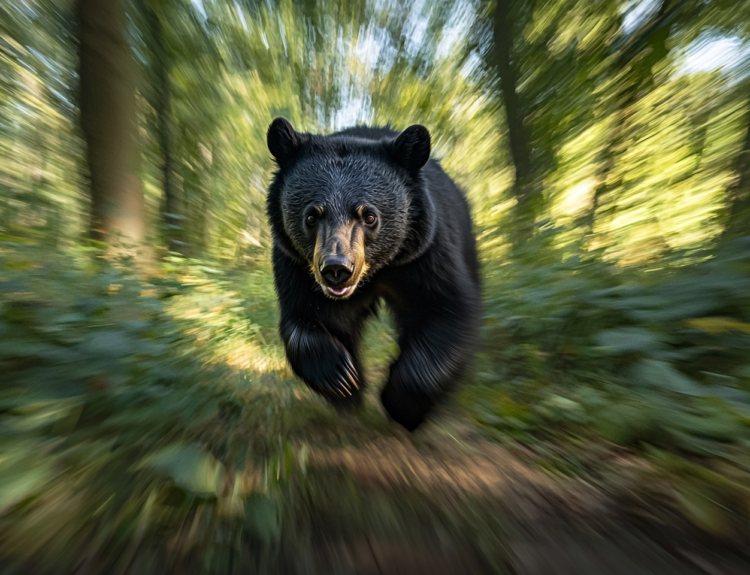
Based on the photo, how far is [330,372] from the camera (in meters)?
2.27

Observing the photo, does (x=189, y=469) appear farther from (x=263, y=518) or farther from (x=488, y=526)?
(x=488, y=526)

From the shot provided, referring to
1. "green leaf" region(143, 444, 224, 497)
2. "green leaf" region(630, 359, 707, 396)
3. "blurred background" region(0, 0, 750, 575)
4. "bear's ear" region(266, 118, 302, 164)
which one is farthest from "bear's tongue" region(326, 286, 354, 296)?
"green leaf" region(630, 359, 707, 396)

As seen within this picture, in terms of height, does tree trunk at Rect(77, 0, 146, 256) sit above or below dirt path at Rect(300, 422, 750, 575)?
above

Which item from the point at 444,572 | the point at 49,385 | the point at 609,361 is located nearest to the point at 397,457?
the point at 444,572

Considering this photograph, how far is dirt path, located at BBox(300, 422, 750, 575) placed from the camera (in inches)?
39.9

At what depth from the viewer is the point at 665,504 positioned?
1191 millimetres

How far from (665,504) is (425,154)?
2.41 meters

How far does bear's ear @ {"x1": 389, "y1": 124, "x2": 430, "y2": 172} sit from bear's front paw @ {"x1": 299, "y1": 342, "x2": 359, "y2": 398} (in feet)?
5.01

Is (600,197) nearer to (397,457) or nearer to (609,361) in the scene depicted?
(609,361)

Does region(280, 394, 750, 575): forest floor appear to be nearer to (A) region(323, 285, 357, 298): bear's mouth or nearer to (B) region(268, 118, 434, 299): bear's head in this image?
(A) region(323, 285, 357, 298): bear's mouth

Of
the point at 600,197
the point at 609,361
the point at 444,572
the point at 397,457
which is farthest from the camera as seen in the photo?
the point at 600,197

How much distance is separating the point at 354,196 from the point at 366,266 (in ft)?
1.68

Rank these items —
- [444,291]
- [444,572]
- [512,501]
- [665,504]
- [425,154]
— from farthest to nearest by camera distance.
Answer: [425,154], [444,291], [512,501], [665,504], [444,572]

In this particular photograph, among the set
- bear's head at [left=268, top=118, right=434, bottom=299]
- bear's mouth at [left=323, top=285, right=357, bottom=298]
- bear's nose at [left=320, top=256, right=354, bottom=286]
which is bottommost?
bear's mouth at [left=323, top=285, right=357, bottom=298]
